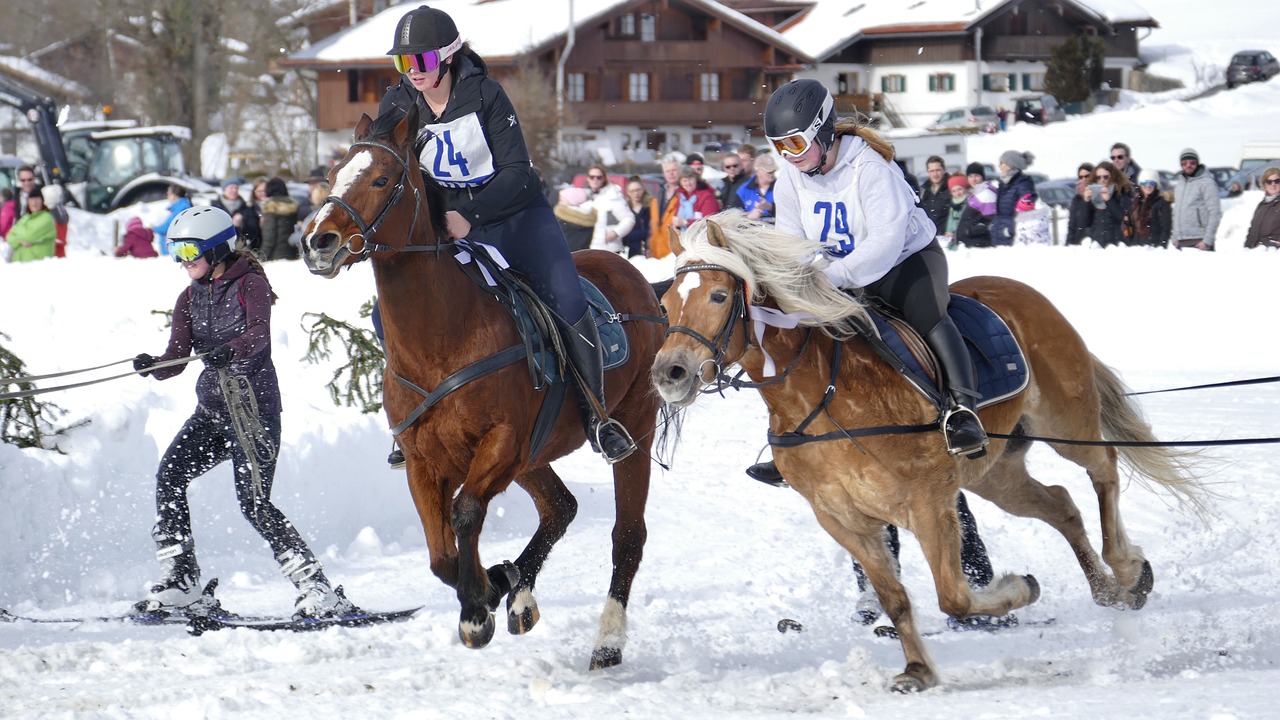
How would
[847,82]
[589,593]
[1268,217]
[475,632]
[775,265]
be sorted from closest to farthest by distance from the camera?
[775,265] < [475,632] < [589,593] < [1268,217] < [847,82]

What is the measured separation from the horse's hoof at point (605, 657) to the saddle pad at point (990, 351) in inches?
75.5

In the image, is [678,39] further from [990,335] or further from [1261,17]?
[990,335]

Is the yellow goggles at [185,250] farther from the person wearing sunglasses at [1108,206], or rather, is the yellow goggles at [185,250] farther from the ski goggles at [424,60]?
the person wearing sunglasses at [1108,206]

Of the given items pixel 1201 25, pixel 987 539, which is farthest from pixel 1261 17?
pixel 987 539

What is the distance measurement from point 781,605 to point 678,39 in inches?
1949

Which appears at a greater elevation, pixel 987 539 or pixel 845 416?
pixel 845 416

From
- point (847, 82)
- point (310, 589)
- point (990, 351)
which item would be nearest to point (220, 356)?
point (310, 589)

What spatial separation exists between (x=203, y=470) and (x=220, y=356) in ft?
2.15

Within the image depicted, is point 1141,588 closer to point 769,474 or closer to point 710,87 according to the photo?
point 769,474

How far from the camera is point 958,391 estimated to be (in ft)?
19.4

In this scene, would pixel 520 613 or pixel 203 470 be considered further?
pixel 203 470

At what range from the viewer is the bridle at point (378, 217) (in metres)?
5.37

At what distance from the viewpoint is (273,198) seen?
17.2 metres

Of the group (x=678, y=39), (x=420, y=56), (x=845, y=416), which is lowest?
(x=845, y=416)
